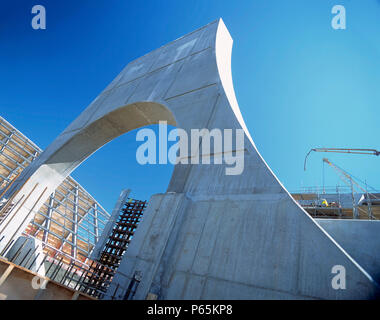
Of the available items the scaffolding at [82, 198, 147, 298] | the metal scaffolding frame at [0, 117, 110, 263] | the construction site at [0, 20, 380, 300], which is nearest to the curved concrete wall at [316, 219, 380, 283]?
the construction site at [0, 20, 380, 300]

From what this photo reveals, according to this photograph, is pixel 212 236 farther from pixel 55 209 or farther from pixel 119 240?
pixel 55 209

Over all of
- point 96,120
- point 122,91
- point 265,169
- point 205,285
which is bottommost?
point 205,285

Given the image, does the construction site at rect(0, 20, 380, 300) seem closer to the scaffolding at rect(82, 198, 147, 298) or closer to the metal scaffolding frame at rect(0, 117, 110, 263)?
the scaffolding at rect(82, 198, 147, 298)

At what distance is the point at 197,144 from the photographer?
238 inches

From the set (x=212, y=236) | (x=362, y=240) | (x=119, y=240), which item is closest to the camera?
(x=362, y=240)

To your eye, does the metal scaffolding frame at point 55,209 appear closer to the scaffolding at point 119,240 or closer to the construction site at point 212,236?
the scaffolding at point 119,240

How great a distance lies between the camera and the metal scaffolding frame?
22.8 meters

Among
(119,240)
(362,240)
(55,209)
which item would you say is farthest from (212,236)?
(55,209)

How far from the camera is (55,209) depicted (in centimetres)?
2547

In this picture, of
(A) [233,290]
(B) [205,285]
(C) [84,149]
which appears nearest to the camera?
(A) [233,290]

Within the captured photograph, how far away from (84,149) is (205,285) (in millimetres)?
9247

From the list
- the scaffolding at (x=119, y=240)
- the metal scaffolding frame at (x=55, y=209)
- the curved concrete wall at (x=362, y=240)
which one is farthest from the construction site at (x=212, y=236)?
the metal scaffolding frame at (x=55, y=209)

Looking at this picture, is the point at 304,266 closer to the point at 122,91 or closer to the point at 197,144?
the point at 197,144
